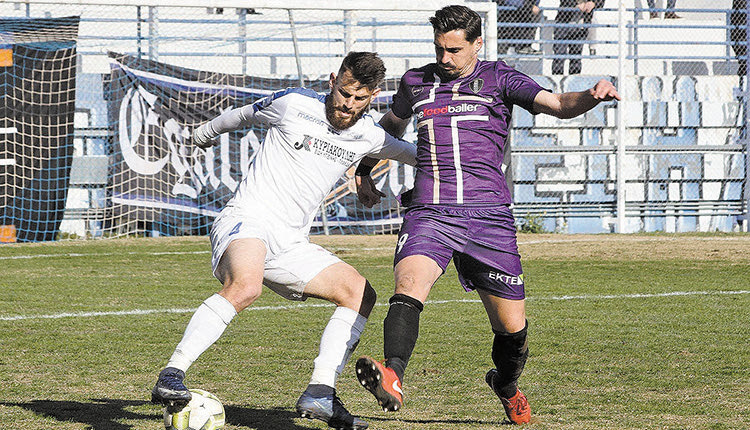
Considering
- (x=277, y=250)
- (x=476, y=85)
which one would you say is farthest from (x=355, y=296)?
(x=476, y=85)

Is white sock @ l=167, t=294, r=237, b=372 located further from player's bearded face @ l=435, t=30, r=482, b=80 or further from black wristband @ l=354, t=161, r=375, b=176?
player's bearded face @ l=435, t=30, r=482, b=80

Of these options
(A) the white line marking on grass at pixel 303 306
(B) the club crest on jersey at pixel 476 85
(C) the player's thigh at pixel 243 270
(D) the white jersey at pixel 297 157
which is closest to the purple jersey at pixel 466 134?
(B) the club crest on jersey at pixel 476 85

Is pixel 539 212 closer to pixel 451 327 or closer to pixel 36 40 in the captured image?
pixel 36 40

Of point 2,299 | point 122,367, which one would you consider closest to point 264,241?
point 122,367

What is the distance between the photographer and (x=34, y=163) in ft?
48.3

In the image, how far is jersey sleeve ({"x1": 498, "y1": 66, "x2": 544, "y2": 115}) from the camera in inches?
181

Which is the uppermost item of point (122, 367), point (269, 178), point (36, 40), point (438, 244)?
point (36, 40)

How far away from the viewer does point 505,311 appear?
15.1ft

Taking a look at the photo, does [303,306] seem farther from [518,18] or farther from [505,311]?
[518,18]

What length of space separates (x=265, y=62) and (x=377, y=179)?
4368mm

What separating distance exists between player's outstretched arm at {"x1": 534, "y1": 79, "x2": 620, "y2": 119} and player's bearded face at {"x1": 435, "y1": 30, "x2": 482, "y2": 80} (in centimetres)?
40

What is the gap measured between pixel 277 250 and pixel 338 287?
330 millimetres

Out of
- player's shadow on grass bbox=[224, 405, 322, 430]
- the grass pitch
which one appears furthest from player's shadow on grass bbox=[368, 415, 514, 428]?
player's shadow on grass bbox=[224, 405, 322, 430]

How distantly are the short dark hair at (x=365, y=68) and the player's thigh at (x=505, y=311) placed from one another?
3.56ft
